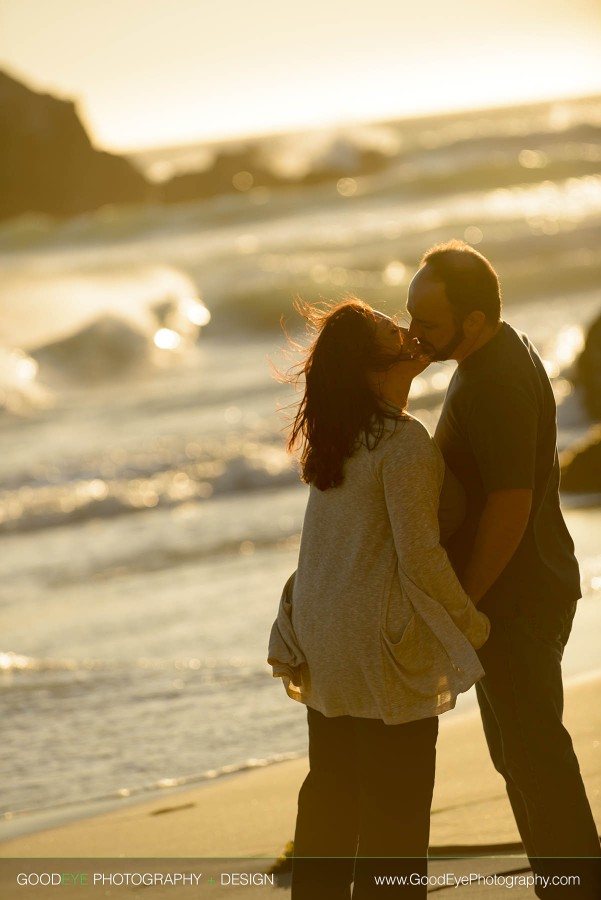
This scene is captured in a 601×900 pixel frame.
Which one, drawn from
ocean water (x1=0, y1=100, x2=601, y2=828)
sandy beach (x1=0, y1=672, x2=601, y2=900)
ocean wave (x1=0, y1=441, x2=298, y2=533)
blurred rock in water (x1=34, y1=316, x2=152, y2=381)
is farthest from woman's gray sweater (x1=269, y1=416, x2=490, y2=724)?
blurred rock in water (x1=34, y1=316, x2=152, y2=381)

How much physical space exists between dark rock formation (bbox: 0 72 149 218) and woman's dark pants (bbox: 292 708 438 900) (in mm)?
53678

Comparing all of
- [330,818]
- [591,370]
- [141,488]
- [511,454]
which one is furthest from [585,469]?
[330,818]

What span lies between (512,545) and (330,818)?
737mm

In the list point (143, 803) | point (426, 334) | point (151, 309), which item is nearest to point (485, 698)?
point (426, 334)

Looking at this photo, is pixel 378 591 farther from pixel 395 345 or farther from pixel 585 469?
pixel 585 469

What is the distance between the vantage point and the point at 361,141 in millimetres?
64375

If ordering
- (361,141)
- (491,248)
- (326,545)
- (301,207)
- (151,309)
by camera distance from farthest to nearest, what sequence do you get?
(361,141), (301,207), (491,248), (151,309), (326,545)

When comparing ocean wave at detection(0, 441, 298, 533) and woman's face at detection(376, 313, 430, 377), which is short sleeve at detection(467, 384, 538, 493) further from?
ocean wave at detection(0, 441, 298, 533)

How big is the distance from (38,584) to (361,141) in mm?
57635

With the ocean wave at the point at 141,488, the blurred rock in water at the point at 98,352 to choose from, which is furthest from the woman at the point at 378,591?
the blurred rock in water at the point at 98,352

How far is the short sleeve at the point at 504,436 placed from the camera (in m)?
3.00

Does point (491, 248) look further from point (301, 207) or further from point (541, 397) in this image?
point (541, 397)

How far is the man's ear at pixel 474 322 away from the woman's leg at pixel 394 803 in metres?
0.90

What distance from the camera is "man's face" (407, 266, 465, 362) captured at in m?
3.09
